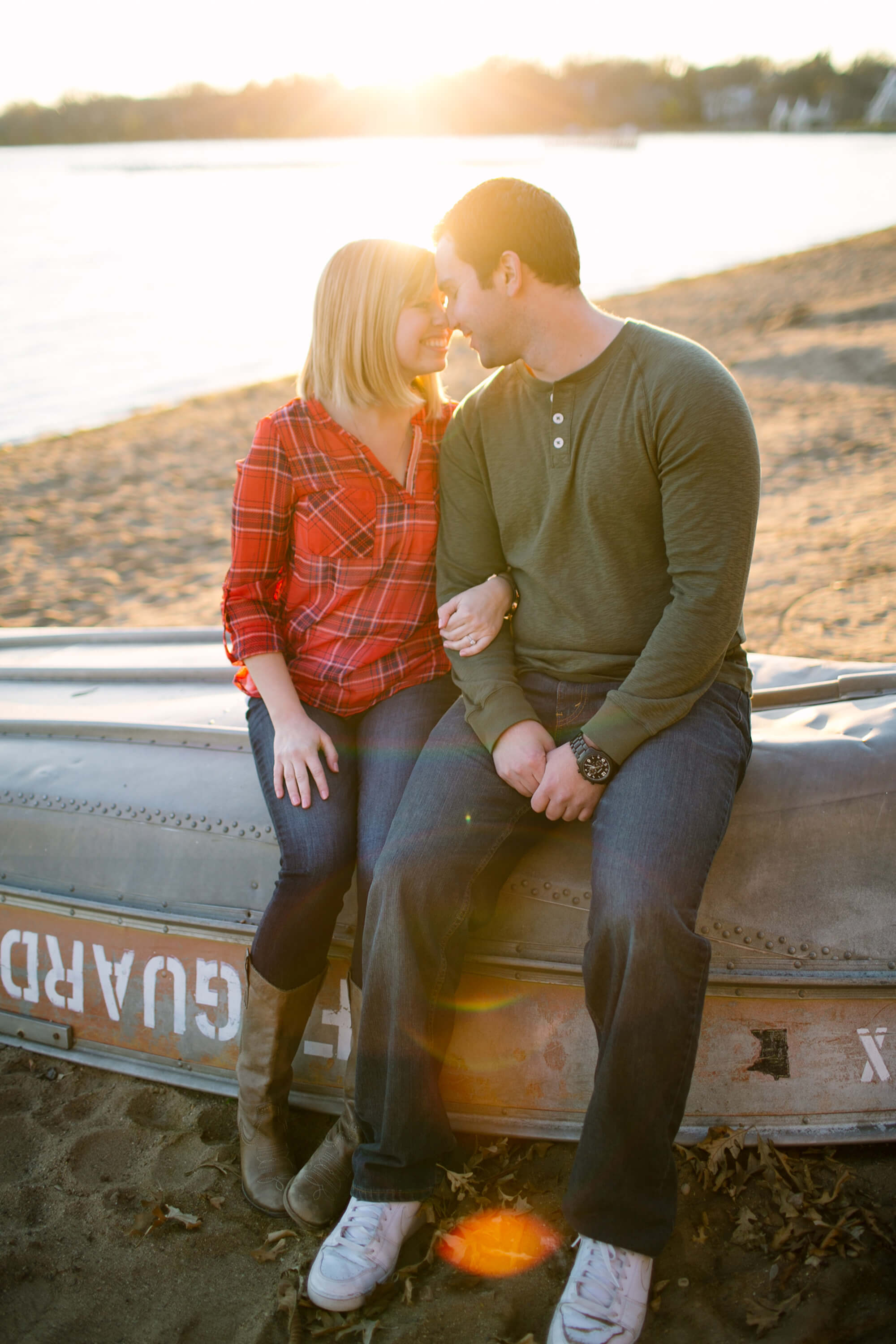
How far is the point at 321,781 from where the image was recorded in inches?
92.6

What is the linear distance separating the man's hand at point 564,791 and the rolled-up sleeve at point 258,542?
0.77 m

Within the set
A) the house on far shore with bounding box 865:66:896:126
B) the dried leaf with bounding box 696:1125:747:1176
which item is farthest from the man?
the house on far shore with bounding box 865:66:896:126

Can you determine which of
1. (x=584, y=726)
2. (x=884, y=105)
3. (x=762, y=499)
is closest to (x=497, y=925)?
(x=584, y=726)

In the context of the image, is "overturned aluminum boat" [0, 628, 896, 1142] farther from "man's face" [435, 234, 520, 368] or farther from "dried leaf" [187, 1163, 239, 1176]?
"man's face" [435, 234, 520, 368]

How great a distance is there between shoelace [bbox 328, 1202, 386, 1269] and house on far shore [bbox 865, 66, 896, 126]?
9755 centimetres

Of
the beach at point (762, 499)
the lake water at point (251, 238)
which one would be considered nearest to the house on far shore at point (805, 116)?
the lake water at point (251, 238)

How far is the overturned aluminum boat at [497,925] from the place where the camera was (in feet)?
7.58

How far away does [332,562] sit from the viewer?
254 centimetres

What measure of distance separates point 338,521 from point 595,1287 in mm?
1716

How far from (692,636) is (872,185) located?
62.1 m

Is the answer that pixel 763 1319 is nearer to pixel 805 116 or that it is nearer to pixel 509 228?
pixel 509 228

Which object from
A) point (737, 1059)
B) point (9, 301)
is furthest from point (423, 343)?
point (9, 301)

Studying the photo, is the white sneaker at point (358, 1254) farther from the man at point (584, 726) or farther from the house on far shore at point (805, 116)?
the house on far shore at point (805, 116)

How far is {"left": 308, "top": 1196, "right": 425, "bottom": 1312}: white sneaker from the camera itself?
202 cm
